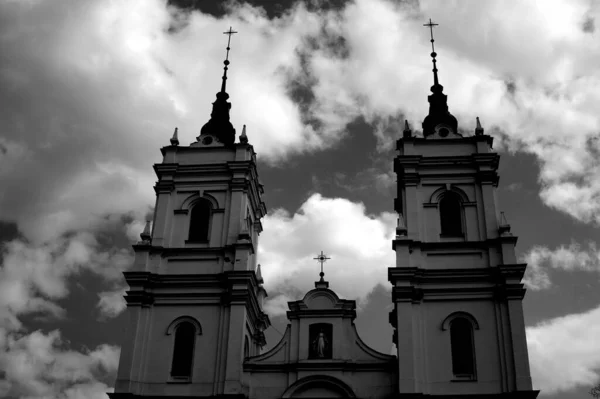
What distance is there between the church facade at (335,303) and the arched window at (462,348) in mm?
36

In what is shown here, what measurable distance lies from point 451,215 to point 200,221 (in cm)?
968

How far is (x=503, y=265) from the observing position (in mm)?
27500

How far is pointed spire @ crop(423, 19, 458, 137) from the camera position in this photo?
31875mm

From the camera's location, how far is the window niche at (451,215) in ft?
95.9

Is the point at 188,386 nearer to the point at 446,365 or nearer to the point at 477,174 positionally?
the point at 446,365

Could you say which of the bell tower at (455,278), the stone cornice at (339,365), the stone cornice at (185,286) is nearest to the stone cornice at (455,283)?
the bell tower at (455,278)

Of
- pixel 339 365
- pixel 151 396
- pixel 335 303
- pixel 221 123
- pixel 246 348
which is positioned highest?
pixel 221 123

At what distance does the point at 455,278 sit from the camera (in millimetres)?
27797

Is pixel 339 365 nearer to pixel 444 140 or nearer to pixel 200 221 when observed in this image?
pixel 200 221

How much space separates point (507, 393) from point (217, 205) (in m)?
12.8

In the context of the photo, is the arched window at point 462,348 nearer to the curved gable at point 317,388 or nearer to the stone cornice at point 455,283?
the stone cornice at point 455,283

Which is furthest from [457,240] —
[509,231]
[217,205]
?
[217,205]

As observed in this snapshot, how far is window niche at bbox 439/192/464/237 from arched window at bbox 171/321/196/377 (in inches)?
392

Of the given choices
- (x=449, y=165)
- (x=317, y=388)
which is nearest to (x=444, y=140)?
(x=449, y=165)
